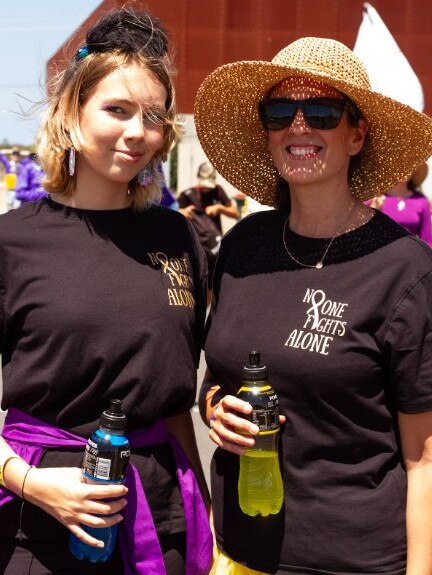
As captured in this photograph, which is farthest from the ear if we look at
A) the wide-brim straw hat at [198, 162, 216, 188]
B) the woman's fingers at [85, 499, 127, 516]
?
the wide-brim straw hat at [198, 162, 216, 188]

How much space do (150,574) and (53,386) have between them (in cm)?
57

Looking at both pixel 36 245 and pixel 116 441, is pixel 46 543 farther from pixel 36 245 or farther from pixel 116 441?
pixel 36 245

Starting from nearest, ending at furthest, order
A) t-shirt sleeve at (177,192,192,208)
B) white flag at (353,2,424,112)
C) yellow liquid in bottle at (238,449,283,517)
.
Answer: yellow liquid in bottle at (238,449,283,517)
white flag at (353,2,424,112)
t-shirt sleeve at (177,192,192,208)

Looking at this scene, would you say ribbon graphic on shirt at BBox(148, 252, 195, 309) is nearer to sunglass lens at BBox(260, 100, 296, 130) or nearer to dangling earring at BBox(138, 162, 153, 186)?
dangling earring at BBox(138, 162, 153, 186)

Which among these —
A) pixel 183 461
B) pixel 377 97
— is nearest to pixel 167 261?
pixel 183 461

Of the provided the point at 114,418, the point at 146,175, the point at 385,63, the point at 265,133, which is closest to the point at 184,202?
the point at 385,63

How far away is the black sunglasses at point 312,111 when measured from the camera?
8.77ft

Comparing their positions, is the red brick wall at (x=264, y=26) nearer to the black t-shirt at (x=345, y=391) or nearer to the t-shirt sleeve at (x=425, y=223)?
the t-shirt sleeve at (x=425, y=223)

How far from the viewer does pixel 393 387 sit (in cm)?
251

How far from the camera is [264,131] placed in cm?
307

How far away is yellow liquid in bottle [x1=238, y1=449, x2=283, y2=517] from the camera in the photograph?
2.58 metres

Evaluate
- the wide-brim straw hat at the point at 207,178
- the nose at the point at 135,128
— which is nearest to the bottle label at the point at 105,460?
the nose at the point at 135,128

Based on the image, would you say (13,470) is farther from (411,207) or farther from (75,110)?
(411,207)

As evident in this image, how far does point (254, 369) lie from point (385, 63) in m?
6.54
